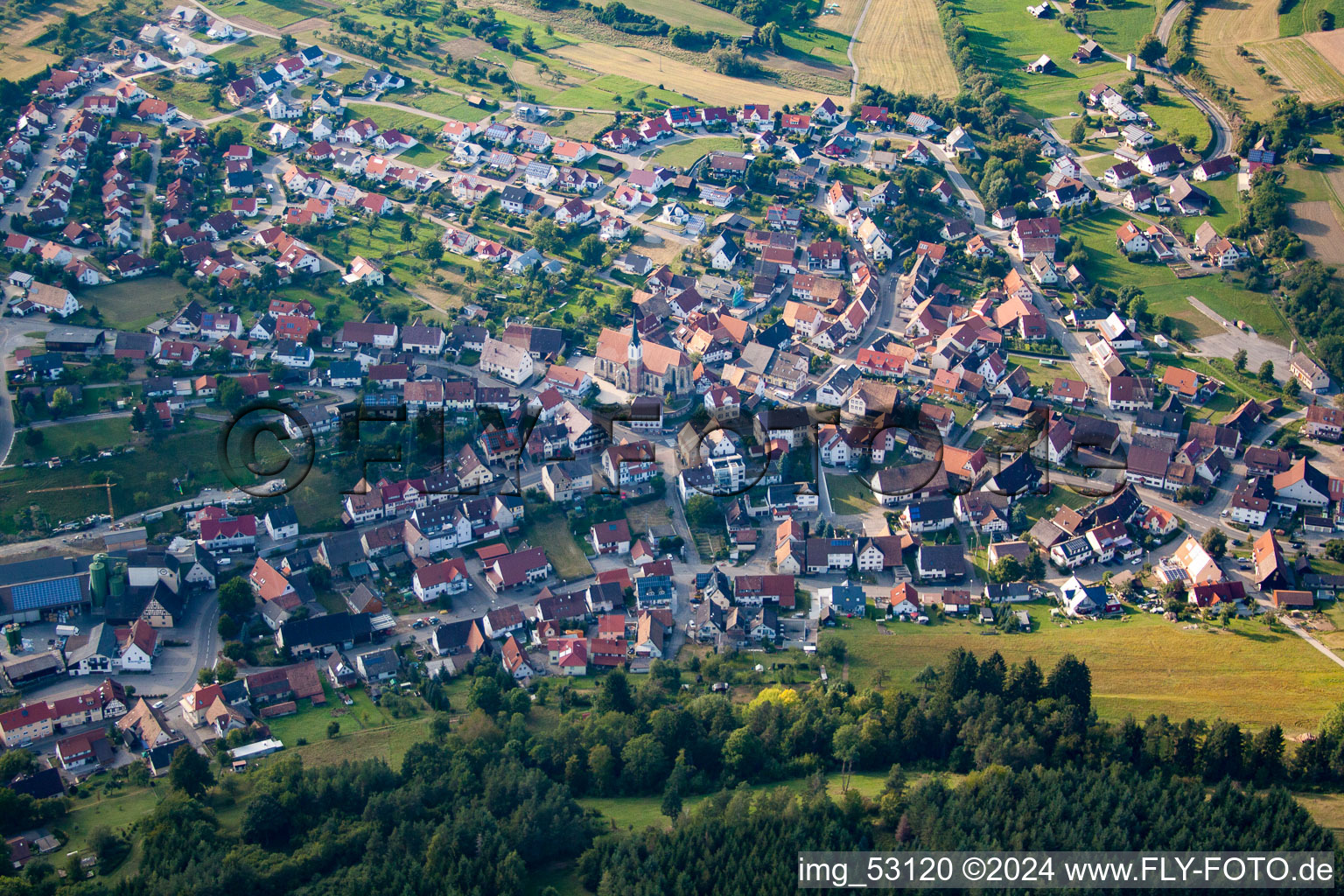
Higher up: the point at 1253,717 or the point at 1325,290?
the point at 1325,290

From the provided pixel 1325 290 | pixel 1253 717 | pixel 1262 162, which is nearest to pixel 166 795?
pixel 1253 717

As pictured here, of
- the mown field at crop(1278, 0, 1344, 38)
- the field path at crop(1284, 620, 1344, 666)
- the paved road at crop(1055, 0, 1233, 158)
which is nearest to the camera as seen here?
the field path at crop(1284, 620, 1344, 666)

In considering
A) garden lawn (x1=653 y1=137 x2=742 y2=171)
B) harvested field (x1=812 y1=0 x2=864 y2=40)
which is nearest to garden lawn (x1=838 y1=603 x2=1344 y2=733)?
garden lawn (x1=653 y1=137 x2=742 y2=171)

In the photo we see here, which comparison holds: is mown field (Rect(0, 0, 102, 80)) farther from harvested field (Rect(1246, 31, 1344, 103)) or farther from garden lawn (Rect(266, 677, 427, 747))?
harvested field (Rect(1246, 31, 1344, 103))

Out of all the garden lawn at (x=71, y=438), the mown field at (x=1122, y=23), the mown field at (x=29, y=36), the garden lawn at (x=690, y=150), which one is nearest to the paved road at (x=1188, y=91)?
the mown field at (x=1122, y=23)

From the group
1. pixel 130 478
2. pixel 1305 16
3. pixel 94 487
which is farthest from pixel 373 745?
pixel 1305 16

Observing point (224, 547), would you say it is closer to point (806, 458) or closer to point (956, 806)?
point (806, 458)

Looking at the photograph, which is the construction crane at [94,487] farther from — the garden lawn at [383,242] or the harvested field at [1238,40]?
the harvested field at [1238,40]
